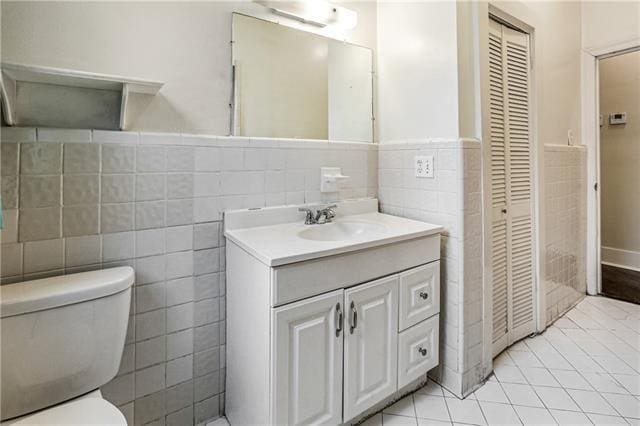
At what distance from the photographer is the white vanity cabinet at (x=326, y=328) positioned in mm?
1037

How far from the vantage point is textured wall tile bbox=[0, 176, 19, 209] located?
0.99 metres

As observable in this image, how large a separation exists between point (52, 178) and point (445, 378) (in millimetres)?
1823

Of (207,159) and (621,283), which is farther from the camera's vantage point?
(621,283)

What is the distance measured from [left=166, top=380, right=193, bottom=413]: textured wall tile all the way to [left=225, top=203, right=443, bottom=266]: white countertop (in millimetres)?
628

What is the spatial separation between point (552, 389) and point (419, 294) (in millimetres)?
840

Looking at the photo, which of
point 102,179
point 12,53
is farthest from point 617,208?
point 12,53

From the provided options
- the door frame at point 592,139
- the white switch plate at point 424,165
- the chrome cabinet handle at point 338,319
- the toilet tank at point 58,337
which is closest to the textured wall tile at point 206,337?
the toilet tank at point 58,337

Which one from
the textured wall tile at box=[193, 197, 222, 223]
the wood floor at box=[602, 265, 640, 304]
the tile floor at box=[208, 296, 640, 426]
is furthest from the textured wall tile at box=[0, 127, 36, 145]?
the wood floor at box=[602, 265, 640, 304]

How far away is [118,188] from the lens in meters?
1.16

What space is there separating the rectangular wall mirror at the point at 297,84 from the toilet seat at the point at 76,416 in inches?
41.7

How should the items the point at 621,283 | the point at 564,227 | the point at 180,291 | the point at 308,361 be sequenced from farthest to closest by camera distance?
the point at 621,283 < the point at 564,227 < the point at 180,291 < the point at 308,361

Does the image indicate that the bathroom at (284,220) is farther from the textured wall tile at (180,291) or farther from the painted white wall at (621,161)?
the painted white wall at (621,161)

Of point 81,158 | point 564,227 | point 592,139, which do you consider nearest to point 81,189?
point 81,158

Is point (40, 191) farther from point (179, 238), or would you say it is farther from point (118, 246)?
point (179, 238)
